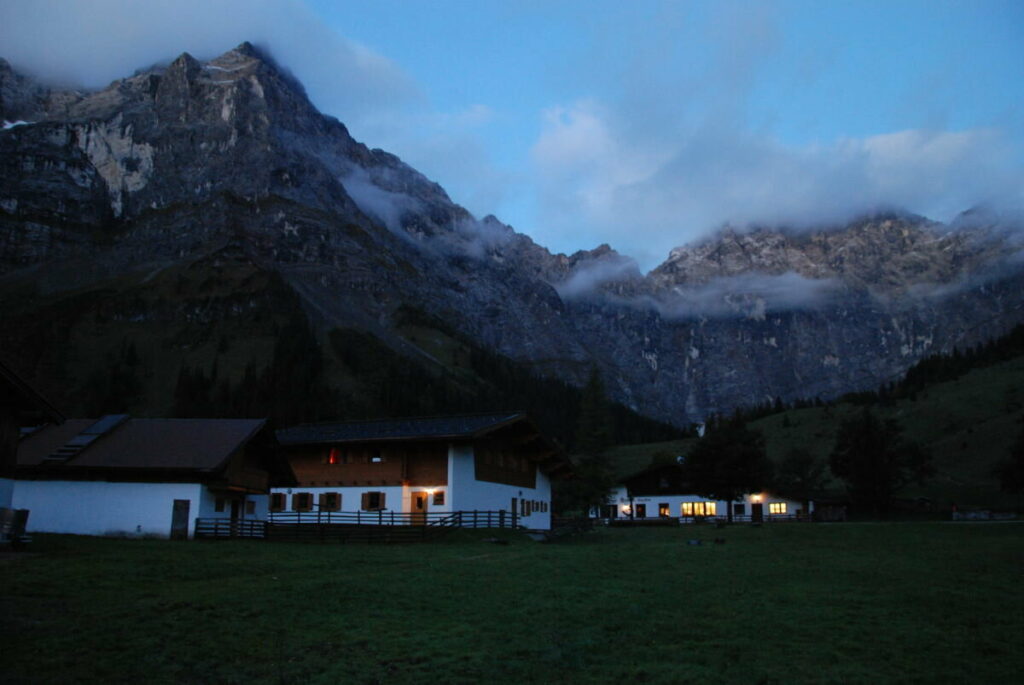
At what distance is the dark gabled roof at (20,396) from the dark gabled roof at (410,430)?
25523mm

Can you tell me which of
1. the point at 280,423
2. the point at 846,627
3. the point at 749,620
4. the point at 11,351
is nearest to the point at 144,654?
the point at 749,620

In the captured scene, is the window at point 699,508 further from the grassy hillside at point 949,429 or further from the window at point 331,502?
the window at point 331,502

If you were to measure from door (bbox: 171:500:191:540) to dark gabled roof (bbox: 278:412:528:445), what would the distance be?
1468cm

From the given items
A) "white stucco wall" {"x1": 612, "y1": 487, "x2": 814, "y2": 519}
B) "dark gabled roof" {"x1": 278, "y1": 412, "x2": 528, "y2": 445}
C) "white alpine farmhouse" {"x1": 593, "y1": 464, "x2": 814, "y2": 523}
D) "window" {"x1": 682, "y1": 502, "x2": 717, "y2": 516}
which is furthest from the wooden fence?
Answer: "white stucco wall" {"x1": 612, "y1": 487, "x2": 814, "y2": 519}

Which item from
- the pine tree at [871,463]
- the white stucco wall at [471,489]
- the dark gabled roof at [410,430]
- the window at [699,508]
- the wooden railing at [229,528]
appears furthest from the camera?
the window at [699,508]

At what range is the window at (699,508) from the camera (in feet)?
319

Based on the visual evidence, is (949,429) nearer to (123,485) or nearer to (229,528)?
(229,528)

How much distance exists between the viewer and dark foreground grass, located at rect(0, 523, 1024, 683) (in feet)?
40.6

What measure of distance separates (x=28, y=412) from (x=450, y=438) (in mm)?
25983

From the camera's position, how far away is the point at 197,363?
19575 cm

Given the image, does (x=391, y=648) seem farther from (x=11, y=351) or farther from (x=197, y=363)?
(x=11, y=351)

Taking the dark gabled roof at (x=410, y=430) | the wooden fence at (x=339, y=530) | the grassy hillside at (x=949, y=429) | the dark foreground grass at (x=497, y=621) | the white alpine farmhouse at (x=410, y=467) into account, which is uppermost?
the grassy hillside at (x=949, y=429)

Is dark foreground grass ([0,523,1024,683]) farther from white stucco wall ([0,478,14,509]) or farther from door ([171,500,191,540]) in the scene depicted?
door ([171,500,191,540])

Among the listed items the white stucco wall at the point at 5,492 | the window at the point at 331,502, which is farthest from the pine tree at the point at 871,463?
the white stucco wall at the point at 5,492
